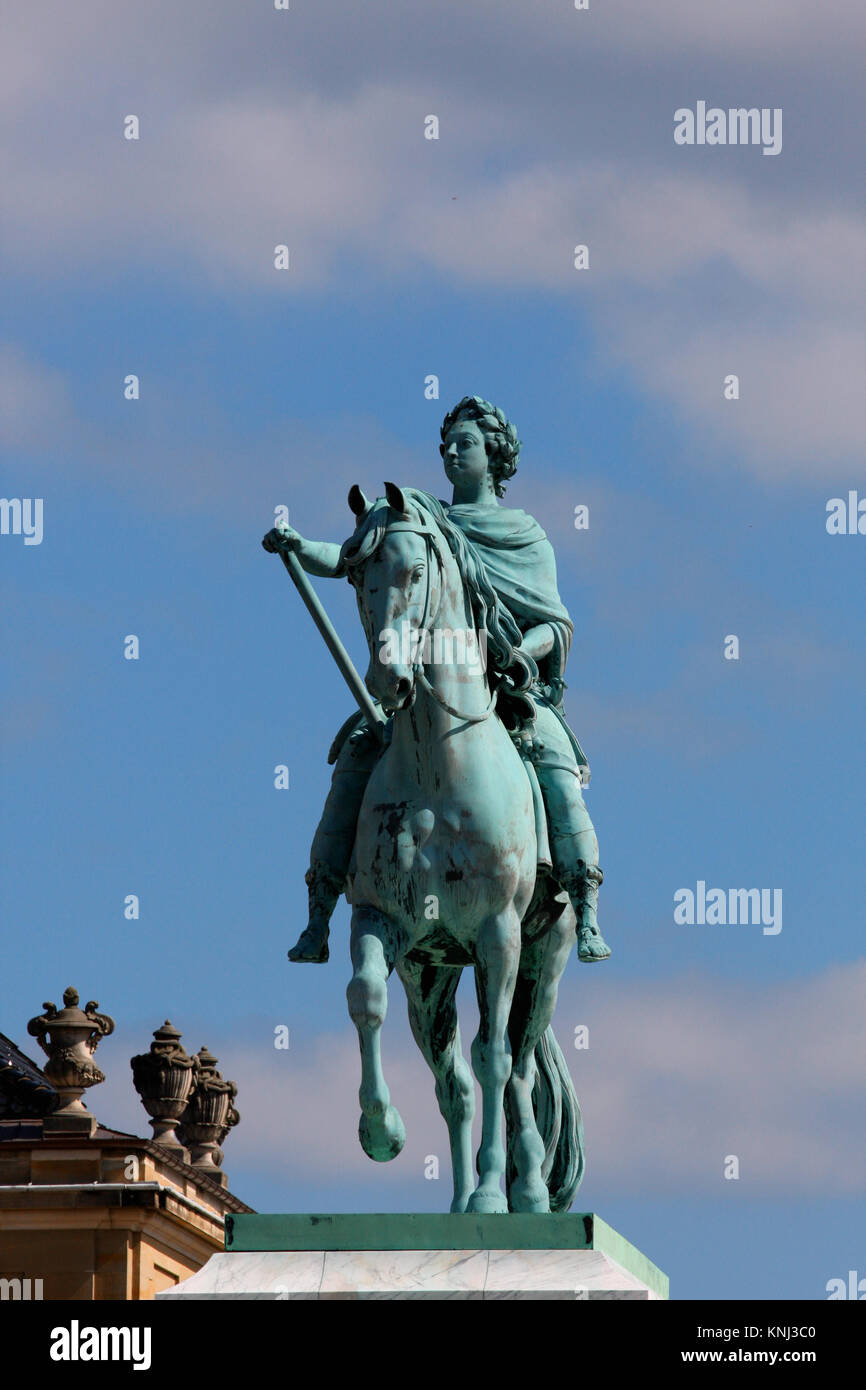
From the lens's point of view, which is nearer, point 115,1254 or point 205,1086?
point 115,1254

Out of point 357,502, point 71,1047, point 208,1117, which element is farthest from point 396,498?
point 208,1117

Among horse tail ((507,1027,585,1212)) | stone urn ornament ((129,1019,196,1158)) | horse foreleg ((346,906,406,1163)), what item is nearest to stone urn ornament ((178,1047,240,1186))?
stone urn ornament ((129,1019,196,1158))

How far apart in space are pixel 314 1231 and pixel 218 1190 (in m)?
42.1

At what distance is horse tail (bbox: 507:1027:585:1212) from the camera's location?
23.1 metres

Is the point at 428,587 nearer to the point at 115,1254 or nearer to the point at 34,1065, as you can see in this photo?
the point at 115,1254

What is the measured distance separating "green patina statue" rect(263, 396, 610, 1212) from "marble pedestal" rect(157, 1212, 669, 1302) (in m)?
0.49

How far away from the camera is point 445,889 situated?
70.6ft

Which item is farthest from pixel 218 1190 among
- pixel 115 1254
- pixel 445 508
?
pixel 445 508

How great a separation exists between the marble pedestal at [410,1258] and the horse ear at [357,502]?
3.89 metres

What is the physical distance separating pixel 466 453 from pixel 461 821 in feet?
9.06

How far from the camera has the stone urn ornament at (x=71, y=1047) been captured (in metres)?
59.5

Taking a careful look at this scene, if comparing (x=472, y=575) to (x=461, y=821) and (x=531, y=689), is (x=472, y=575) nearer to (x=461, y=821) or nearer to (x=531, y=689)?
(x=531, y=689)

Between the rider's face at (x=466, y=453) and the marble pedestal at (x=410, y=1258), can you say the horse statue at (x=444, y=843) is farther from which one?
the rider's face at (x=466, y=453)
